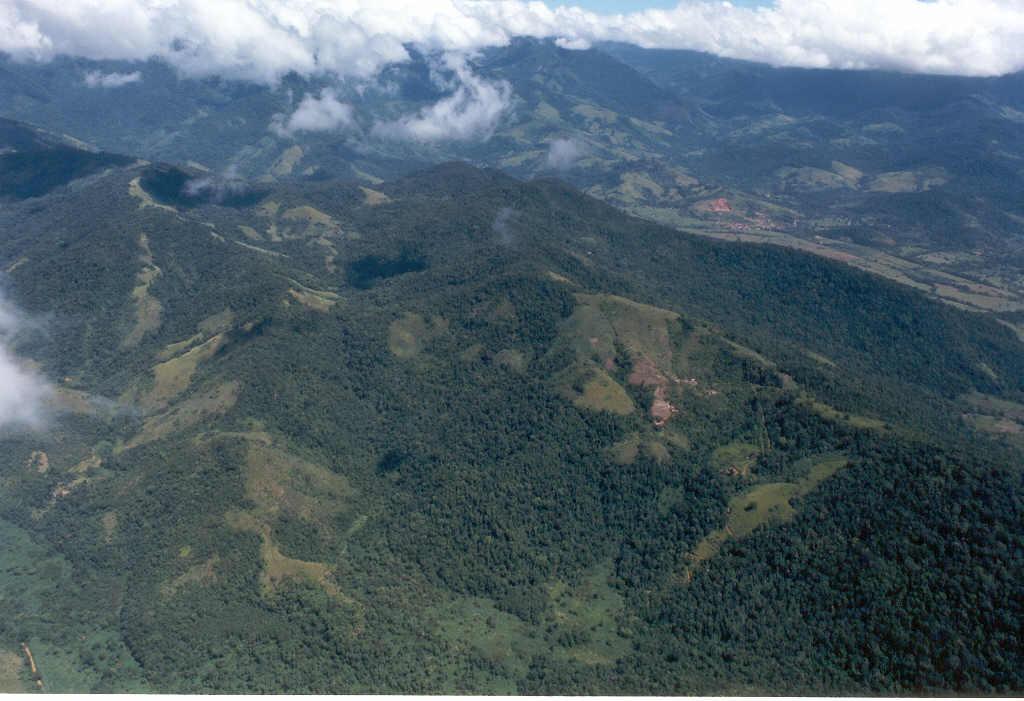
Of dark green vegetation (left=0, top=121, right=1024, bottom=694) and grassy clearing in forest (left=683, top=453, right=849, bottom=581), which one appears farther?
grassy clearing in forest (left=683, top=453, right=849, bottom=581)

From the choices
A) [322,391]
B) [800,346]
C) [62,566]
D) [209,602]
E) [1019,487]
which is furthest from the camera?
[800,346]

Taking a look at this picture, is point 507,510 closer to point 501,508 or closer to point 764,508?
point 501,508

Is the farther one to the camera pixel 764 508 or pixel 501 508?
pixel 501 508

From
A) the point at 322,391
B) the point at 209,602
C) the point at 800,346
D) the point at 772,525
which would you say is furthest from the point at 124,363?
the point at 800,346

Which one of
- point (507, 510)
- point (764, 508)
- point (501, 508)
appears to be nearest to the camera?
point (764, 508)

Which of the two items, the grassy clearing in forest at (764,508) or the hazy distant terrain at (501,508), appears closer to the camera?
the hazy distant terrain at (501,508)

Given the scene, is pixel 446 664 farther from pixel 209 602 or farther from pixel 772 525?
pixel 772 525

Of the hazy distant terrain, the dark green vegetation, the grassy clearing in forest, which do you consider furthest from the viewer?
the grassy clearing in forest

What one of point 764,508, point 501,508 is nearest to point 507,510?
point 501,508
